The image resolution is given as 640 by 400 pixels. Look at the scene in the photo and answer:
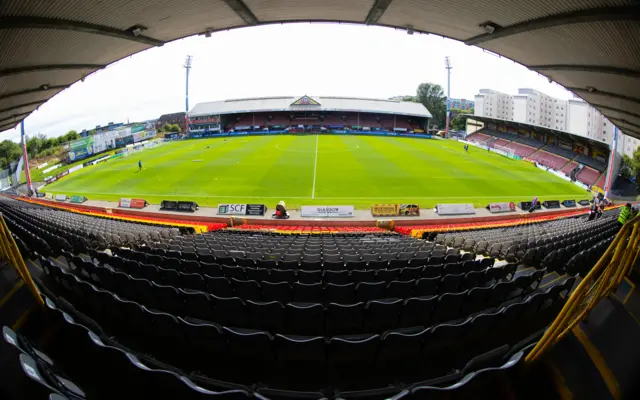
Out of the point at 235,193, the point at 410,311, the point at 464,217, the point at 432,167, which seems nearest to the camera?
the point at 410,311

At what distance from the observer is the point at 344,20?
10344 millimetres

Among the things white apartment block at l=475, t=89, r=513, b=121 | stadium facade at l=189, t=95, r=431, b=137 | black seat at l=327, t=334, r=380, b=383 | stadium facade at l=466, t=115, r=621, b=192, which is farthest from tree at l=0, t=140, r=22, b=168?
white apartment block at l=475, t=89, r=513, b=121

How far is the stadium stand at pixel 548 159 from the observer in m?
46.6

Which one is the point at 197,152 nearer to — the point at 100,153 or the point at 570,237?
the point at 100,153

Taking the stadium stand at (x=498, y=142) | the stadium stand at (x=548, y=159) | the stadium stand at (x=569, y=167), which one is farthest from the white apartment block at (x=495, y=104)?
the stadium stand at (x=569, y=167)

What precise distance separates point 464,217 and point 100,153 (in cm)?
7000

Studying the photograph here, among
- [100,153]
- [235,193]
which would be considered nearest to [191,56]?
[100,153]

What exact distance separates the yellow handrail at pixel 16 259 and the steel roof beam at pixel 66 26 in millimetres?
4450

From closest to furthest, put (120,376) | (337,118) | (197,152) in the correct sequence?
(120,376) < (197,152) < (337,118)

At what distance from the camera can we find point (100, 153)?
2450 inches

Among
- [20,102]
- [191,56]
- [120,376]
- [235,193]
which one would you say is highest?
[191,56]

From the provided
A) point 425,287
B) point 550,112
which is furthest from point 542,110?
point 425,287

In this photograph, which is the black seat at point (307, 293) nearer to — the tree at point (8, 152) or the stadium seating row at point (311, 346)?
the stadium seating row at point (311, 346)

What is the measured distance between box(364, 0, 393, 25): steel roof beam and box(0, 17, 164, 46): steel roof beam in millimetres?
7064
